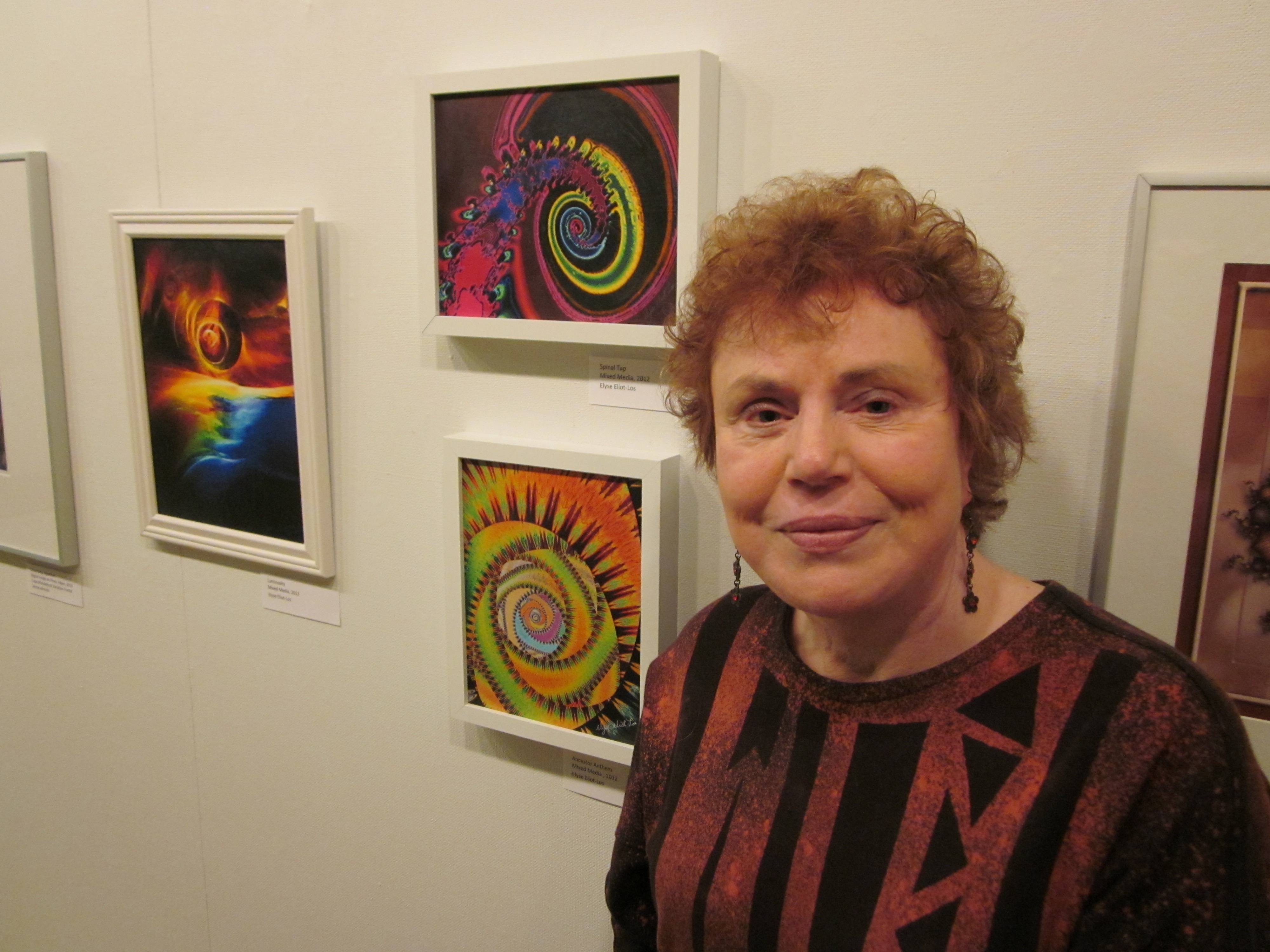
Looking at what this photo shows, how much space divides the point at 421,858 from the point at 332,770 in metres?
0.22

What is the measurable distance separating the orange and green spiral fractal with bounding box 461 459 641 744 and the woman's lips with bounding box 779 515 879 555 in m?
0.39

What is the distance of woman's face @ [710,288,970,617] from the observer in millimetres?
778

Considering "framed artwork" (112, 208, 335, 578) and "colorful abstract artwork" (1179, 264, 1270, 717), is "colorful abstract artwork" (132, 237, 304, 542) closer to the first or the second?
"framed artwork" (112, 208, 335, 578)

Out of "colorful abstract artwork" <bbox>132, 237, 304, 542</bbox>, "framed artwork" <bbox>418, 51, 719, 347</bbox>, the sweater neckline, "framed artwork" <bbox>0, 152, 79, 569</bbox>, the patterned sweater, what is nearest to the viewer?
the patterned sweater

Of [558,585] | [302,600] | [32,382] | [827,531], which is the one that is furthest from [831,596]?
[32,382]

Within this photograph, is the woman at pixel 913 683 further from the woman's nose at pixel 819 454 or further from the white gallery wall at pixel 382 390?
the white gallery wall at pixel 382 390

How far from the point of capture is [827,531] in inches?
31.2

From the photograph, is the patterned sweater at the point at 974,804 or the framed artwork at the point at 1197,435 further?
the framed artwork at the point at 1197,435

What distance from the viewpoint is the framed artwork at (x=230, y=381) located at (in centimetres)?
142

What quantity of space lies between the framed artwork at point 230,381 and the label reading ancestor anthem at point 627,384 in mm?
472

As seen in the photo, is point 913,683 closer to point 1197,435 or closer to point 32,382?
point 1197,435

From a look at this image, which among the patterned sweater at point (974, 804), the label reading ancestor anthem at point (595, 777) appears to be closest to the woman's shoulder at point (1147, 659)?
the patterned sweater at point (974, 804)

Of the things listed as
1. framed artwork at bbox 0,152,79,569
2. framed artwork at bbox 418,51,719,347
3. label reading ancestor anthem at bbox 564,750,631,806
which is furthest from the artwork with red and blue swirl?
framed artwork at bbox 0,152,79,569

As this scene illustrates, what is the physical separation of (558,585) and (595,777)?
0.31m
